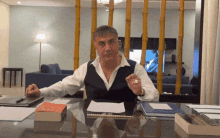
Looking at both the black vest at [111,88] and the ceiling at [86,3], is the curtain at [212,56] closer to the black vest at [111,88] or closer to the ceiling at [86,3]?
the black vest at [111,88]

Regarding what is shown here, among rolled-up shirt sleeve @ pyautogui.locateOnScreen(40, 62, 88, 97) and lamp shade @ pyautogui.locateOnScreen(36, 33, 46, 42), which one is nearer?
rolled-up shirt sleeve @ pyautogui.locateOnScreen(40, 62, 88, 97)

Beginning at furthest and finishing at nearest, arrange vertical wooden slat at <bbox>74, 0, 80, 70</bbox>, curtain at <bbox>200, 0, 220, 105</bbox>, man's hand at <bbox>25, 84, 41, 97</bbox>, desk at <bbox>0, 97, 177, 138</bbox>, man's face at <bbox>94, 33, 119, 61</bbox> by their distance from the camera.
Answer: vertical wooden slat at <bbox>74, 0, 80, 70</bbox>, curtain at <bbox>200, 0, 220, 105</bbox>, man's face at <bbox>94, 33, 119, 61</bbox>, man's hand at <bbox>25, 84, 41, 97</bbox>, desk at <bbox>0, 97, 177, 138</bbox>

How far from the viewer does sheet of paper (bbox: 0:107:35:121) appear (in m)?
0.86

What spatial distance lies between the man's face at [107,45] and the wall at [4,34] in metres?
6.22

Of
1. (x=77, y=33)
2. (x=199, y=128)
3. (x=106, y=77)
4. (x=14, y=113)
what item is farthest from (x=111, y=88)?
(x=77, y=33)

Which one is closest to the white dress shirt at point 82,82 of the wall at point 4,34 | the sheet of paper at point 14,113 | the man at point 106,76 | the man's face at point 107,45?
the man at point 106,76

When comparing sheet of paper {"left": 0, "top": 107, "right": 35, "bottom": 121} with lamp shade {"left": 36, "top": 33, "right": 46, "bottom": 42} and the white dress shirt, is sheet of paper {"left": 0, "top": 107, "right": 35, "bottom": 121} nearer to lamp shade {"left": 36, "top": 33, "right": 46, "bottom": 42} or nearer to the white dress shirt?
the white dress shirt

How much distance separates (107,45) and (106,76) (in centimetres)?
27

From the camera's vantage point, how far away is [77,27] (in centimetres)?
248

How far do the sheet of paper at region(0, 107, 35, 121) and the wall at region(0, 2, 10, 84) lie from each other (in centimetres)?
657

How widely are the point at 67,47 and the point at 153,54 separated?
295 cm

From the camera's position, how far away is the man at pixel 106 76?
1.63 meters

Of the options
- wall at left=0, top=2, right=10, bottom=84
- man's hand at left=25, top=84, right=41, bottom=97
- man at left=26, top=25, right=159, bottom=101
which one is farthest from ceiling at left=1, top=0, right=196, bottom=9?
man's hand at left=25, top=84, right=41, bottom=97

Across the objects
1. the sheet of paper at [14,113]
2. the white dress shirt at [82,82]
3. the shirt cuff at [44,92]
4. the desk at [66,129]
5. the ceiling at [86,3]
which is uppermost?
the ceiling at [86,3]
